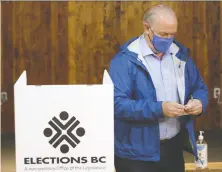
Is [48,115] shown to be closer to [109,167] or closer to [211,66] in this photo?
[109,167]

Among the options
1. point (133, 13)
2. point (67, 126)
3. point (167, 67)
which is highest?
point (133, 13)

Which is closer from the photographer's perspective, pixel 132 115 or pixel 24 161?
pixel 24 161

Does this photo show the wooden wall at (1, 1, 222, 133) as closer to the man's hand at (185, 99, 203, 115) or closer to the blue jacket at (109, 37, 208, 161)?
the blue jacket at (109, 37, 208, 161)

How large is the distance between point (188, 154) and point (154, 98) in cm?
289

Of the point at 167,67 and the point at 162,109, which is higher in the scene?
the point at 167,67

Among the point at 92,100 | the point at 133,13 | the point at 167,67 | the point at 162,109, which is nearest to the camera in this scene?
the point at 92,100

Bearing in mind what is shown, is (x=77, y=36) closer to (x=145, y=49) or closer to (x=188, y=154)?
(x=188, y=154)

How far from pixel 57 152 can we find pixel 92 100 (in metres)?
0.24

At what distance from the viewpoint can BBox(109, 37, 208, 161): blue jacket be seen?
277 centimetres

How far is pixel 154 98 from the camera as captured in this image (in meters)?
2.84

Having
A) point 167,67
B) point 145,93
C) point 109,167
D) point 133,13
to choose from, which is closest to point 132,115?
point 145,93

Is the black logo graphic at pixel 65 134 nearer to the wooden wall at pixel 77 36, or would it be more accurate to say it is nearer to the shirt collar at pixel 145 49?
the shirt collar at pixel 145 49

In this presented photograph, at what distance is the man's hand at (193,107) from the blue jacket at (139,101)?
72 mm

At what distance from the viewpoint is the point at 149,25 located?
9.34 feet
